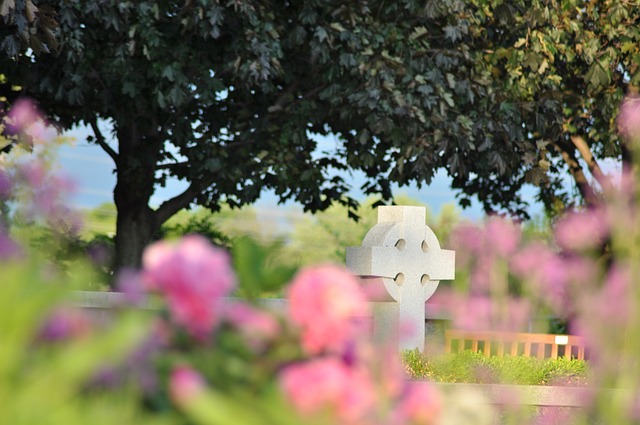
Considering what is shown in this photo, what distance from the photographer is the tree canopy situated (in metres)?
14.0

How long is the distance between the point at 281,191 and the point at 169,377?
13735mm

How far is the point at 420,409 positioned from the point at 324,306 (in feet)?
0.94

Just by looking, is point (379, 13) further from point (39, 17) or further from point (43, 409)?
point (43, 409)

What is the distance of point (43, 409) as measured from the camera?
168cm

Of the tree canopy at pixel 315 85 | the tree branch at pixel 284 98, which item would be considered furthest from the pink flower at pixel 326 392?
the tree branch at pixel 284 98

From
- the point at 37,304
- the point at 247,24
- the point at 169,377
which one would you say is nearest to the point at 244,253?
the point at 169,377

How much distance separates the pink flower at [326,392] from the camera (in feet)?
5.97

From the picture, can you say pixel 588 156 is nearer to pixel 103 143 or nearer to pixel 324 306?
pixel 103 143

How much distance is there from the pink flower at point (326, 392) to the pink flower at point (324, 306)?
17 centimetres

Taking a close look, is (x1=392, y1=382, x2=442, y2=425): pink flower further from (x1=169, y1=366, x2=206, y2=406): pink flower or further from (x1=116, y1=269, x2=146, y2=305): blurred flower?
(x1=116, y1=269, x2=146, y2=305): blurred flower

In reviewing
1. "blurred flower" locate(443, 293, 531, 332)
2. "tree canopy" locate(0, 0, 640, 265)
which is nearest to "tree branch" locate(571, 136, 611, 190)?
"tree canopy" locate(0, 0, 640, 265)

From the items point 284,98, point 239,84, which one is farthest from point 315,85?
point 239,84

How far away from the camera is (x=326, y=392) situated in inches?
71.9

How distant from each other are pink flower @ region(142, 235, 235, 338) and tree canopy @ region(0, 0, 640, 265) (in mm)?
11465
